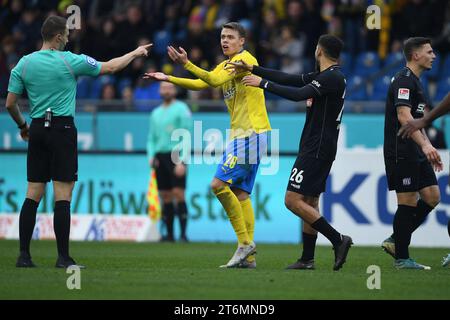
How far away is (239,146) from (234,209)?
65cm

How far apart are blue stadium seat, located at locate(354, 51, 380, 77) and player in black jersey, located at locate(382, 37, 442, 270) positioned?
9.28 meters

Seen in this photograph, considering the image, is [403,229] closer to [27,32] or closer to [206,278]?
[206,278]

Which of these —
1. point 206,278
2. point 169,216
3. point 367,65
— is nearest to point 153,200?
point 169,216

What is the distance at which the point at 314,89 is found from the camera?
1010cm

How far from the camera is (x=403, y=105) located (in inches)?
411

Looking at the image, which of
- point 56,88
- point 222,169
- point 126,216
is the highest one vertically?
point 56,88

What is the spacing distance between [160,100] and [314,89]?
968 centimetres

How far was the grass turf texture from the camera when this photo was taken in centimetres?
820

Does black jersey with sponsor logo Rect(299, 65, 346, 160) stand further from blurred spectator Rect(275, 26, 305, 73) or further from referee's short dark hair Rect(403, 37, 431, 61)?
blurred spectator Rect(275, 26, 305, 73)

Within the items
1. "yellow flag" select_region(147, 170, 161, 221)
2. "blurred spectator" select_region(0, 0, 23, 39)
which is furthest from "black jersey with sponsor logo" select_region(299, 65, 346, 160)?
"blurred spectator" select_region(0, 0, 23, 39)
